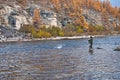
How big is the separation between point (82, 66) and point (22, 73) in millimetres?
9314

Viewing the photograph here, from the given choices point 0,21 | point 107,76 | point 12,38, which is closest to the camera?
point 107,76

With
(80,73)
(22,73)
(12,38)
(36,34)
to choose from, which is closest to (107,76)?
(80,73)

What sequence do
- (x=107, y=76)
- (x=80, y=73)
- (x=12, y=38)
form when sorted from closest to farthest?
(x=107, y=76) < (x=80, y=73) < (x=12, y=38)

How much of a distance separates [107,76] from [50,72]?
7413 mm

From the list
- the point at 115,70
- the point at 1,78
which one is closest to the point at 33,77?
the point at 1,78

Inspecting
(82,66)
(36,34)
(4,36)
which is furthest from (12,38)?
(82,66)

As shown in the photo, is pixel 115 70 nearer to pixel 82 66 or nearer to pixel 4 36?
pixel 82 66

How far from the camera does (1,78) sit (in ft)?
119

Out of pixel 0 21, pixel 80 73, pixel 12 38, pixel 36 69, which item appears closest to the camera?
pixel 80 73

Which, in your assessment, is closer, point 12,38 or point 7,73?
point 7,73

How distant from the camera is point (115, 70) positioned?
4059 centimetres

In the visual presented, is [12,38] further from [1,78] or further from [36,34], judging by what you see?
[1,78]

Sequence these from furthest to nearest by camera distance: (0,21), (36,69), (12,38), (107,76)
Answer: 1. (0,21)
2. (12,38)
3. (36,69)
4. (107,76)

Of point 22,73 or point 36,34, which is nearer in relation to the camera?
point 22,73
